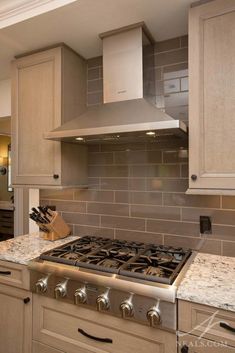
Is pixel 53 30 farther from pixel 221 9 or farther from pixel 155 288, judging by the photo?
pixel 155 288

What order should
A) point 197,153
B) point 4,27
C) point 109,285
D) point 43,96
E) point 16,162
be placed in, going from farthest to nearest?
Result: point 16,162, point 43,96, point 4,27, point 197,153, point 109,285

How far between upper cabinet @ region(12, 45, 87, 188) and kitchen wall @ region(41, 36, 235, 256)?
0.16 m

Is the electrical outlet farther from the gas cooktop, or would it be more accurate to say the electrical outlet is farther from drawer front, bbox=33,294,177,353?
drawer front, bbox=33,294,177,353

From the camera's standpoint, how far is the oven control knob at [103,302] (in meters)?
1.19

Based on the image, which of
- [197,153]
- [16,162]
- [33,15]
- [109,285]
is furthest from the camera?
[16,162]

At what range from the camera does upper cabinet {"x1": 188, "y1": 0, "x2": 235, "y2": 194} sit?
4.13 ft

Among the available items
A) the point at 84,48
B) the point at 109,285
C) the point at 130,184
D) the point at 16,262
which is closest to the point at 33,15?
the point at 84,48

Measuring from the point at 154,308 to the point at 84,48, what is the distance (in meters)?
1.77

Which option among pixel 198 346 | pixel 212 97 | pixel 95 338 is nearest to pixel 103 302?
pixel 95 338

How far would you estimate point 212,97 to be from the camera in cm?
130

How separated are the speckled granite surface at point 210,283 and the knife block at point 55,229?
3.36 feet

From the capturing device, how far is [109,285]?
121 centimetres

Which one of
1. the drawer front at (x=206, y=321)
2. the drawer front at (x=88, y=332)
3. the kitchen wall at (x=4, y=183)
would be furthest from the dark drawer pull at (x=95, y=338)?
the kitchen wall at (x=4, y=183)

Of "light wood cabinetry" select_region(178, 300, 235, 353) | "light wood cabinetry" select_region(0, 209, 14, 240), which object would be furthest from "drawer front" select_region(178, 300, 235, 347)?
"light wood cabinetry" select_region(0, 209, 14, 240)
